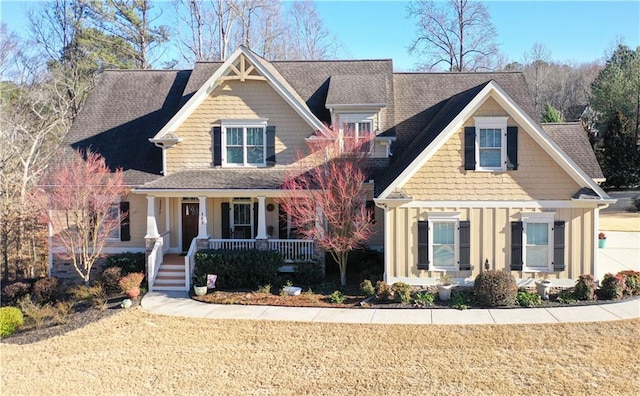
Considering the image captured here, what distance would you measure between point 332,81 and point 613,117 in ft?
109

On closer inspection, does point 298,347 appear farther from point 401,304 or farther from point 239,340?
point 401,304

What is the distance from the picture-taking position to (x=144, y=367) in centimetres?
1066

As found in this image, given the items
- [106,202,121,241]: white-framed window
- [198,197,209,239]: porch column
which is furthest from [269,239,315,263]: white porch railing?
[106,202,121,241]: white-framed window

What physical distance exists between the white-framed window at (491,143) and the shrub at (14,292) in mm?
15611

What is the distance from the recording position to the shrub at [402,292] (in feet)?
47.1

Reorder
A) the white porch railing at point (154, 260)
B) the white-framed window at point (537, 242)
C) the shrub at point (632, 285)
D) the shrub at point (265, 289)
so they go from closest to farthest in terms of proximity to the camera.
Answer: the shrub at point (632, 285) < the white-framed window at point (537, 242) < the shrub at point (265, 289) < the white porch railing at point (154, 260)

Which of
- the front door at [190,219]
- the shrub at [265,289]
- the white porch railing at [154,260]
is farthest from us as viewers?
the front door at [190,219]

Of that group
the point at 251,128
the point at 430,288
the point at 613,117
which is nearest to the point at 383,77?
the point at 251,128

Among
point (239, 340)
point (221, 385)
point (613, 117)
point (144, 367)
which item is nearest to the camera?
point (221, 385)

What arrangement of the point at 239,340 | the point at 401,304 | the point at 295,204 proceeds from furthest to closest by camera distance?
the point at 295,204 < the point at 401,304 < the point at 239,340

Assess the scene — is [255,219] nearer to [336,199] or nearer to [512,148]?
[336,199]

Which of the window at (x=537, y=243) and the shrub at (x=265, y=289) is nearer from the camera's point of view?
the window at (x=537, y=243)

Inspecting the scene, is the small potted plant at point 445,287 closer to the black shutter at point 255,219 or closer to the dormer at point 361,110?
the dormer at point 361,110

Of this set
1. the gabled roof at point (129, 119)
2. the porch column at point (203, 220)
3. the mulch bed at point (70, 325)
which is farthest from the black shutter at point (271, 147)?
the mulch bed at point (70, 325)
